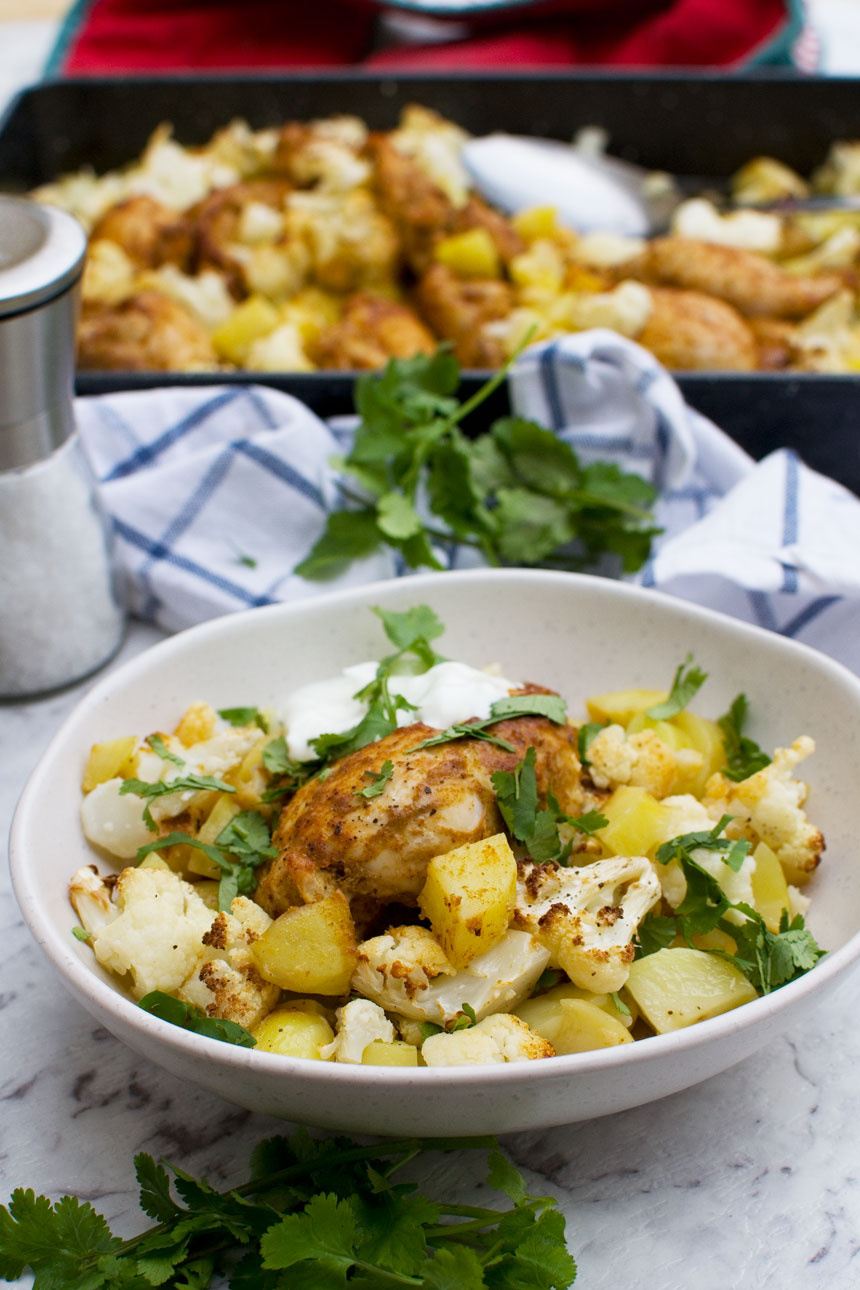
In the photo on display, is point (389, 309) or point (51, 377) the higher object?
point (51, 377)

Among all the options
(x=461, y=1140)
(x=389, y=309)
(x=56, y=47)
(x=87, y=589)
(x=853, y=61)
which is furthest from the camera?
(x=853, y=61)

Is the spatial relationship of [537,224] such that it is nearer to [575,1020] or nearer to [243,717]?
[243,717]

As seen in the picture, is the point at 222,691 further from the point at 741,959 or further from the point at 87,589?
the point at 741,959

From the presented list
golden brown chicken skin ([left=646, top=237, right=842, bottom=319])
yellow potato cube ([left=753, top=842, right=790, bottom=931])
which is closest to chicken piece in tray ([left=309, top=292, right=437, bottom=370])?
golden brown chicken skin ([left=646, top=237, right=842, bottom=319])

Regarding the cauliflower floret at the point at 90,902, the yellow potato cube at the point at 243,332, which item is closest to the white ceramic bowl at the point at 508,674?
the cauliflower floret at the point at 90,902

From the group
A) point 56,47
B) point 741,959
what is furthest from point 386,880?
point 56,47

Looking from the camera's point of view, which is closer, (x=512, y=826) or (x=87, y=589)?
(x=512, y=826)

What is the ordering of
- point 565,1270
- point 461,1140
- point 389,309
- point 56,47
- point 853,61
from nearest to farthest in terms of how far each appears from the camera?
point 565,1270 < point 461,1140 < point 389,309 < point 56,47 < point 853,61

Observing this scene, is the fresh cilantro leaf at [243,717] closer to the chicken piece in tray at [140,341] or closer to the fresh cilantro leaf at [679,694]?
the fresh cilantro leaf at [679,694]
